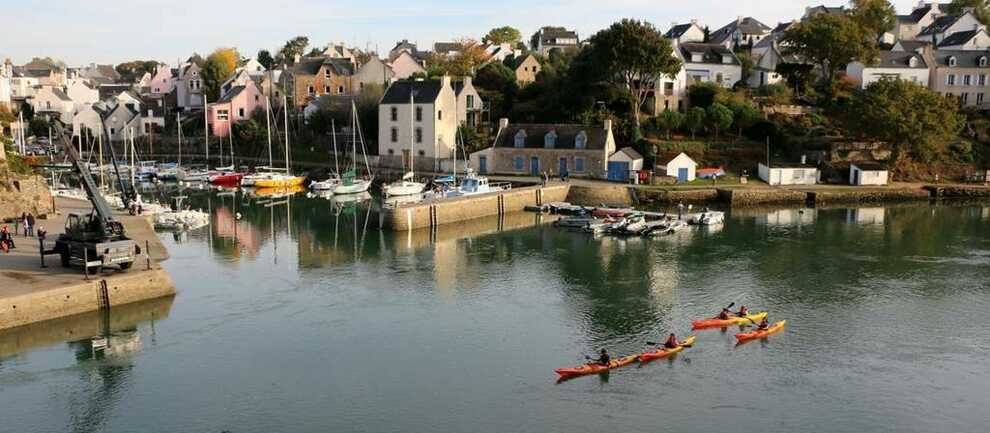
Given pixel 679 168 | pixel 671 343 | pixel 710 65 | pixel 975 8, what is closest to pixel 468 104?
pixel 679 168

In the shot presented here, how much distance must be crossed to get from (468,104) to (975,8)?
209ft

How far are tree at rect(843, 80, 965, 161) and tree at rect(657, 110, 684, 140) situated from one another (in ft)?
41.9

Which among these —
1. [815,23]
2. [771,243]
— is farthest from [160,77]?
[771,243]

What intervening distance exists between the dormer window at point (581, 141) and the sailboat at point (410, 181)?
1195cm

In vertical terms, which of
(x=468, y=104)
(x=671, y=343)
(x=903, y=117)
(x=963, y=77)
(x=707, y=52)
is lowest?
(x=671, y=343)

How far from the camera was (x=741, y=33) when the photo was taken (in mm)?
99375

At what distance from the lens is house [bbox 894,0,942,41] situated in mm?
100500

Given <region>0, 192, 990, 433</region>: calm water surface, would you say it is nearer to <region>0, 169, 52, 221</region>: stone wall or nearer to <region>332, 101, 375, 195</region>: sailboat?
<region>0, 169, 52, 221</region>: stone wall

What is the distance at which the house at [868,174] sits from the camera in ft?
206

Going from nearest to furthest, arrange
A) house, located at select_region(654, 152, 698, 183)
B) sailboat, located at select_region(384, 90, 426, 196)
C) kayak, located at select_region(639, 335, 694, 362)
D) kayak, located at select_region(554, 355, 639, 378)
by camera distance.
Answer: kayak, located at select_region(554, 355, 639, 378) → kayak, located at select_region(639, 335, 694, 362) → sailboat, located at select_region(384, 90, 426, 196) → house, located at select_region(654, 152, 698, 183)

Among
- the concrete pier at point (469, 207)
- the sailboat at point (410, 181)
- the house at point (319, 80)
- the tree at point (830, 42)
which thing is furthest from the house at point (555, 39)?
the concrete pier at point (469, 207)

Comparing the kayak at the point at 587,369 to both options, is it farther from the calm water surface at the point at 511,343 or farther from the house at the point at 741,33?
the house at the point at 741,33

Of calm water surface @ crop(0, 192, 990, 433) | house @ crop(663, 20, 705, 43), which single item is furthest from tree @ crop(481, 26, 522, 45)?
calm water surface @ crop(0, 192, 990, 433)

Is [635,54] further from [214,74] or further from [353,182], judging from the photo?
[214,74]
